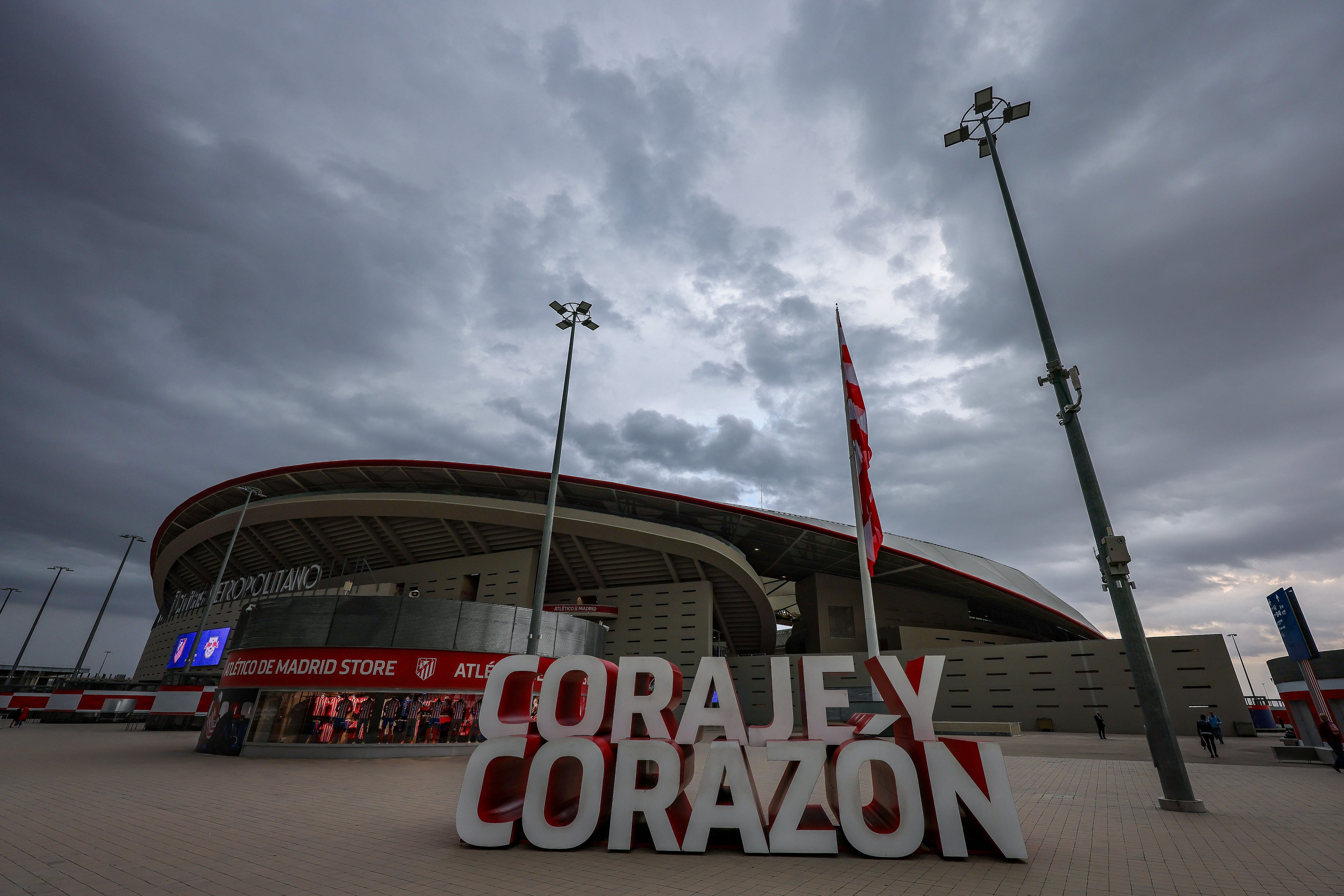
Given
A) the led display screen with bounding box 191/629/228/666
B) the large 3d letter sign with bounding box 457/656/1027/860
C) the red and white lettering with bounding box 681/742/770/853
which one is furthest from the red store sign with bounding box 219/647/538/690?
the led display screen with bounding box 191/629/228/666

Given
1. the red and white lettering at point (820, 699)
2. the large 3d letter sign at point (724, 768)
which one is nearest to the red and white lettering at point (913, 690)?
the large 3d letter sign at point (724, 768)

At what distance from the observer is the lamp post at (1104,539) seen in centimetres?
884

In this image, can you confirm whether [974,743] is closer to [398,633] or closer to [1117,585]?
[1117,585]

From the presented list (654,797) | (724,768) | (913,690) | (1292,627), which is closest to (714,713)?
(724,768)

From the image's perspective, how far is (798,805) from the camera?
7.14 metres

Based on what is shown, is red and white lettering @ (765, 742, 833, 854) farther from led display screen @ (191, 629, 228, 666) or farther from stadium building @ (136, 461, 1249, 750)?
led display screen @ (191, 629, 228, 666)

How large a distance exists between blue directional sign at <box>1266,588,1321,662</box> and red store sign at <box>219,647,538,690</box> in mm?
23879

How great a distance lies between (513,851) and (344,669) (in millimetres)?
12361

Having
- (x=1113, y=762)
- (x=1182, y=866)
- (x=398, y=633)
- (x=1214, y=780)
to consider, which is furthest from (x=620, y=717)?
(x=1113, y=762)

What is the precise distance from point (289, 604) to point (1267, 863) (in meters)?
21.3

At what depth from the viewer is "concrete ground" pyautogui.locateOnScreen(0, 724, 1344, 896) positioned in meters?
5.61

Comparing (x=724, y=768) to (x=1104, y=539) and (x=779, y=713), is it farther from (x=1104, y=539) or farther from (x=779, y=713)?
(x=1104, y=539)

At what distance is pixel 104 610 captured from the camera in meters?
45.2

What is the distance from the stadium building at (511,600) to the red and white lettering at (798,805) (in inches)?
500
